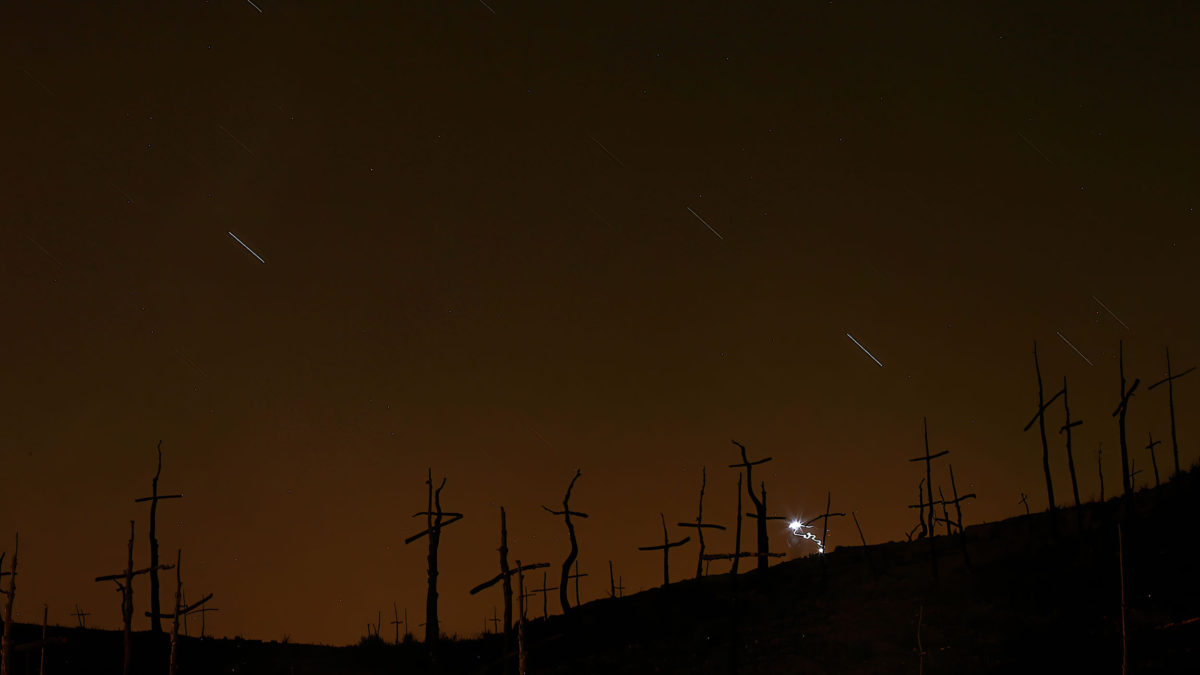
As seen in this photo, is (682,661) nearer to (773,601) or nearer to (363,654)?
(773,601)

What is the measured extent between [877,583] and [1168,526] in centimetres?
1215

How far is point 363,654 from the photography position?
4897cm

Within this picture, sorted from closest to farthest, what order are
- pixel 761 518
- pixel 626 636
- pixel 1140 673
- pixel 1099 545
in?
1. pixel 1140 673
2. pixel 1099 545
3. pixel 626 636
4. pixel 761 518

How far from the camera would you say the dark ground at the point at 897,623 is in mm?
32750

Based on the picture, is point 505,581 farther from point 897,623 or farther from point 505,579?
point 897,623

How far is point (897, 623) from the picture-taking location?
39.2 meters

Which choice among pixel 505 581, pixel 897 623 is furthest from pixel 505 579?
pixel 897 623

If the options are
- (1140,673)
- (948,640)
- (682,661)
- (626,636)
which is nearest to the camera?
(1140,673)

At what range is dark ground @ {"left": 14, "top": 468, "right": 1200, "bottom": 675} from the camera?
32.8 metres

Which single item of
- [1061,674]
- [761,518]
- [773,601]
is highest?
[761,518]

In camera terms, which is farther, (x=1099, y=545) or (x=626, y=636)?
(x=626, y=636)

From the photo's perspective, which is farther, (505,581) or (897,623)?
(897,623)

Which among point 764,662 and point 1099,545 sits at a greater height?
point 1099,545

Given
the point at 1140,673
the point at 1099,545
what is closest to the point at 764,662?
the point at 1140,673
